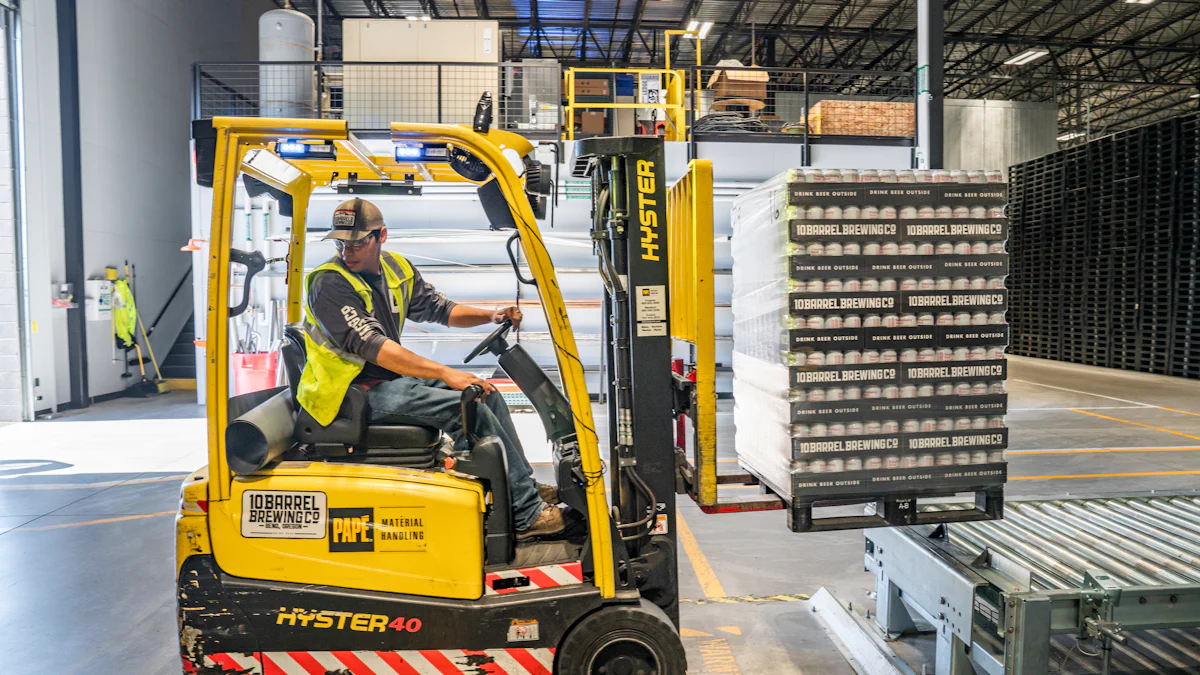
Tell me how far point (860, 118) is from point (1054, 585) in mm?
10685

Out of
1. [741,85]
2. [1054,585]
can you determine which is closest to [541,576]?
[1054,585]

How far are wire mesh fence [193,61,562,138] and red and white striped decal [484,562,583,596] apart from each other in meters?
9.21

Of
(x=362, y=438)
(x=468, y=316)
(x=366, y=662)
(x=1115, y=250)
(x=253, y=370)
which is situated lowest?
(x=366, y=662)

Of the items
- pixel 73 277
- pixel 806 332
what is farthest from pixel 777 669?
pixel 73 277

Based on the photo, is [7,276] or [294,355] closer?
[294,355]

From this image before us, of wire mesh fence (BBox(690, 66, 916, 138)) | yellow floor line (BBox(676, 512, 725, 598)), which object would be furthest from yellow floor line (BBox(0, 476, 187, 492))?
wire mesh fence (BBox(690, 66, 916, 138))

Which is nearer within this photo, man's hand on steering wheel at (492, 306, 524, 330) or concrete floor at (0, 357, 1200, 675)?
man's hand on steering wheel at (492, 306, 524, 330)

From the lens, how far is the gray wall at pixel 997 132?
2134 cm

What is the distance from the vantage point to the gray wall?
2134 cm

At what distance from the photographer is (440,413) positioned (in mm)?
3072

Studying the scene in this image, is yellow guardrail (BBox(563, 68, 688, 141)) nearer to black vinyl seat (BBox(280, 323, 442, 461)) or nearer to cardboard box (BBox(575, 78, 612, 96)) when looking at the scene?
cardboard box (BBox(575, 78, 612, 96))

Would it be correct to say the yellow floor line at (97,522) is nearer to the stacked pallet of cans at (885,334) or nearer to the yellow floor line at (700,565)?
the yellow floor line at (700,565)

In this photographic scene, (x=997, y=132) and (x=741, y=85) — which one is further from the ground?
(x=997, y=132)

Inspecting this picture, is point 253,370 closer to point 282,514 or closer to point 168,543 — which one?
point 168,543
